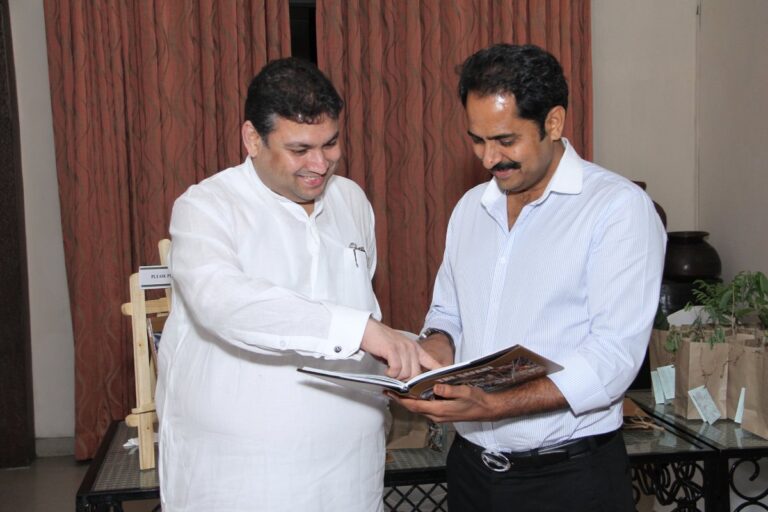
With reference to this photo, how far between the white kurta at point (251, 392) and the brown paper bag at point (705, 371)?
3.60 feet

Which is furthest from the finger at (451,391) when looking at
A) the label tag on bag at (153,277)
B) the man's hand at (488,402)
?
the label tag on bag at (153,277)

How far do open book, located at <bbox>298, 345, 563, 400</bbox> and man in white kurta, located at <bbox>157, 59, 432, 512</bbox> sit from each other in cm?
21

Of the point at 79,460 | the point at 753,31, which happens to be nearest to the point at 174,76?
the point at 79,460

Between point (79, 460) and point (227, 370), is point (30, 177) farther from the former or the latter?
point (227, 370)

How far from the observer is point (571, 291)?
1.56 meters

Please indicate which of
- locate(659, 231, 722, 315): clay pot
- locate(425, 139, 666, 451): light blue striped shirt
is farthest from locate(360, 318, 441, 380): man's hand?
locate(659, 231, 722, 315): clay pot

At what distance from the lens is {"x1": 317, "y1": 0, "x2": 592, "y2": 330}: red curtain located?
13.7 ft

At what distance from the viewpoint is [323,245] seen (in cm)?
178

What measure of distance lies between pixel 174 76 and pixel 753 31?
2.85 metres

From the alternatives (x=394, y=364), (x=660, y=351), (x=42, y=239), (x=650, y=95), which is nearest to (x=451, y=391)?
(x=394, y=364)

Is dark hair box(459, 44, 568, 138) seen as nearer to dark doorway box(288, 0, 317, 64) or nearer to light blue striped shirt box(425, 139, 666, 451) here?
light blue striped shirt box(425, 139, 666, 451)

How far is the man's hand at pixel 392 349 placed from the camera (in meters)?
1.48

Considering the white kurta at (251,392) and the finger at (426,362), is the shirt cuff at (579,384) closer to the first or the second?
the finger at (426,362)

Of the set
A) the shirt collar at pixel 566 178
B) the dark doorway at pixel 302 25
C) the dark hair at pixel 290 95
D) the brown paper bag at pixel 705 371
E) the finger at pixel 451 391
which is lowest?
the brown paper bag at pixel 705 371
